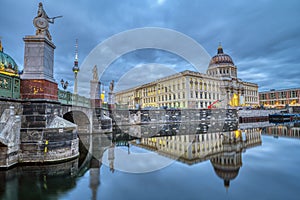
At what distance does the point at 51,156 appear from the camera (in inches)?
373

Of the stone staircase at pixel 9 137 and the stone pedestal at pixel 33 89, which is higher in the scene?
the stone pedestal at pixel 33 89

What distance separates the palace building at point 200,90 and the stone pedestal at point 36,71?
135 ft

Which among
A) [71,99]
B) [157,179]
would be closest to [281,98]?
[71,99]

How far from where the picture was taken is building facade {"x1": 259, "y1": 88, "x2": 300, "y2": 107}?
10662 cm

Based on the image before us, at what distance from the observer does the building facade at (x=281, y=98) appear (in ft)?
350

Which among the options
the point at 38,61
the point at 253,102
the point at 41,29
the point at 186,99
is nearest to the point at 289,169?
the point at 38,61

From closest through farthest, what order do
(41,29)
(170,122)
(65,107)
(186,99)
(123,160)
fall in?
1. (41,29)
2. (123,160)
3. (65,107)
4. (170,122)
5. (186,99)

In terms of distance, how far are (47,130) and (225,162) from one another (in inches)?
411

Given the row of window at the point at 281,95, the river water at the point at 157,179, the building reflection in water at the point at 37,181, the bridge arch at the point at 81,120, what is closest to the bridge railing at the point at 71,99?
the bridge arch at the point at 81,120

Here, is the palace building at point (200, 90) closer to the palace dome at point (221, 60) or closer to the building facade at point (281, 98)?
the palace dome at point (221, 60)

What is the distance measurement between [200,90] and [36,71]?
63.9 metres

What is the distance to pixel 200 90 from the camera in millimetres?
68250

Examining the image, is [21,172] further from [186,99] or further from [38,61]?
[186,99]

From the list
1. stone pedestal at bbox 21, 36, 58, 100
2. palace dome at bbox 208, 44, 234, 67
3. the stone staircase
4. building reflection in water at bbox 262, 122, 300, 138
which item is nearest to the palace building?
palace dome at bbox 208, 44, 234, 67
